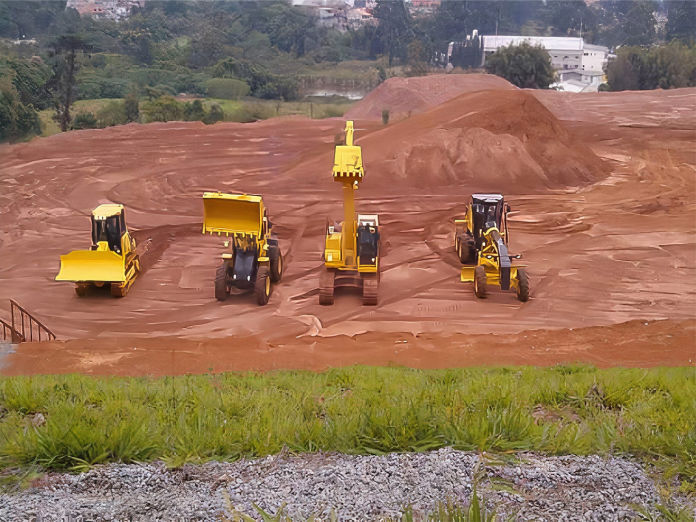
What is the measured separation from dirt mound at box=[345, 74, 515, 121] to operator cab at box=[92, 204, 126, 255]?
2736 centimetres

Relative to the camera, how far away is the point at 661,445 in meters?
4.97

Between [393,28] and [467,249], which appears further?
[393,28]

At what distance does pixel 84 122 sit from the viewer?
4103 cm

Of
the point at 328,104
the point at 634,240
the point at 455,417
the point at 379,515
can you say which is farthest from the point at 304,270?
the point at 328,104

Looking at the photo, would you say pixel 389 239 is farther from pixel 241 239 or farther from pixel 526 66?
pixel 526 66

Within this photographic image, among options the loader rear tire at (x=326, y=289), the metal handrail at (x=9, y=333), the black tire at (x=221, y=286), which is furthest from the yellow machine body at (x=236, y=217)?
the metal handrail at (x=9, y=333)

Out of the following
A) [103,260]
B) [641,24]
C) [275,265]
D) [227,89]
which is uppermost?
[641,24]

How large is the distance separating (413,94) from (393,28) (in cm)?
2446

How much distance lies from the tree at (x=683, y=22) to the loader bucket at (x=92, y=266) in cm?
6587

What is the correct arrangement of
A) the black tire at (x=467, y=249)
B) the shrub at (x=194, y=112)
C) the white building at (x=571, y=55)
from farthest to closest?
the white building at (x=571, y=55)
the shrub at (x=194, y=112)
the black tire at (x=467, y=249)

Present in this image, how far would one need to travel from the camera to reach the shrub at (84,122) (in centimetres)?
4081

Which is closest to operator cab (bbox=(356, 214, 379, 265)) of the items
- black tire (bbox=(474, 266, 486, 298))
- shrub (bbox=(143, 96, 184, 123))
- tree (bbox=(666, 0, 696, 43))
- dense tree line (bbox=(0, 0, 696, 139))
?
black tire (bbox=(474, 266, 486, 298))

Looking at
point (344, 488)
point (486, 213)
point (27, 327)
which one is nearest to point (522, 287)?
point (486, 213)

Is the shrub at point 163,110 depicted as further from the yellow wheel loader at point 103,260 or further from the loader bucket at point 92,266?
the loader bucket at point 92,266
